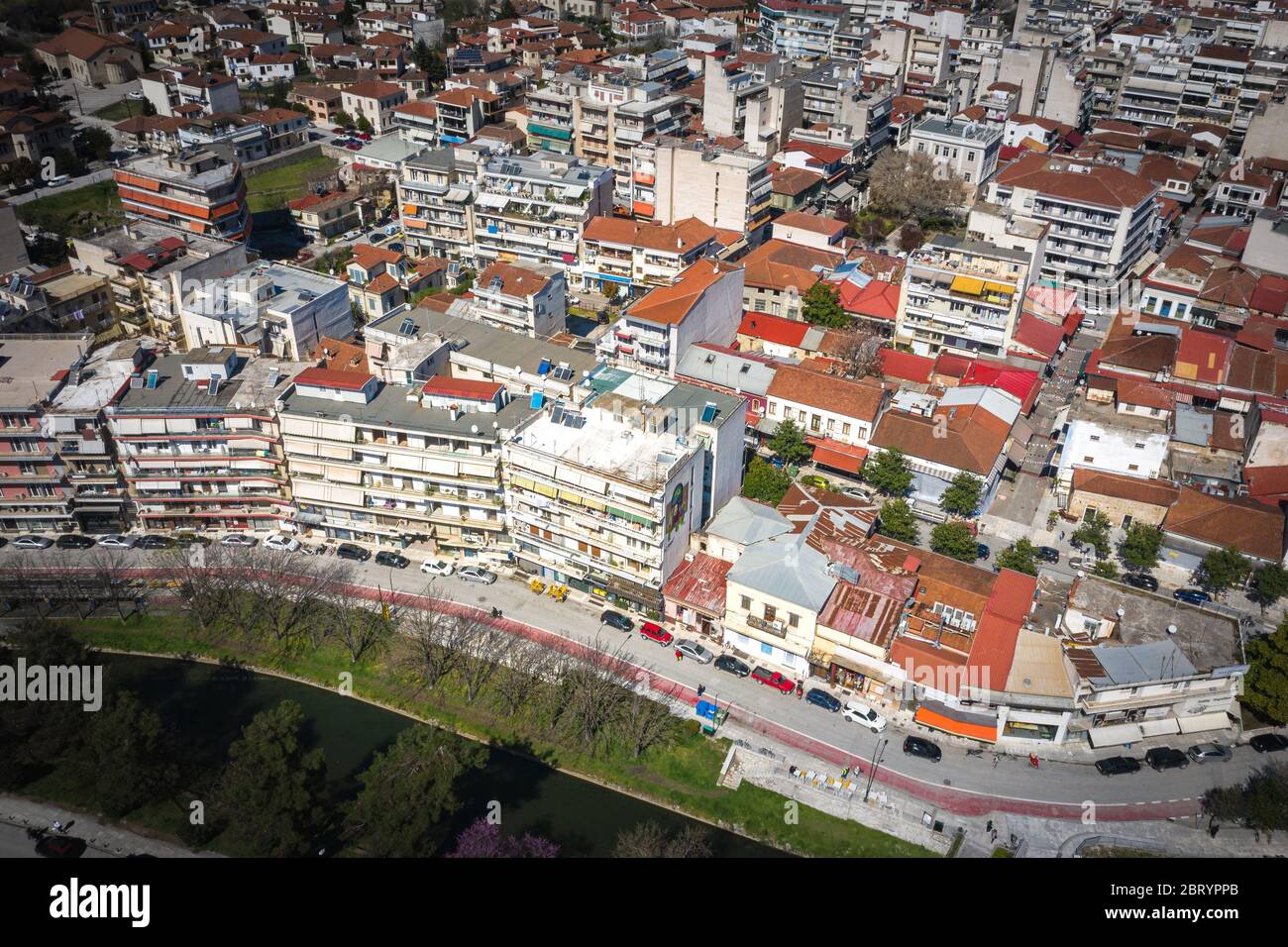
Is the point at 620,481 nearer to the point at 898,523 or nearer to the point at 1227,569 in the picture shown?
the point at 898,523

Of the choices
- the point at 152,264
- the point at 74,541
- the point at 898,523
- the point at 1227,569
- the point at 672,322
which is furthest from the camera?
the point at 152,264

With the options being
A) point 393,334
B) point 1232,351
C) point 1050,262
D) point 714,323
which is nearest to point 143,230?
point 393,334

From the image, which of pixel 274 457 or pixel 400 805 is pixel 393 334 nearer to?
pixel 274 457

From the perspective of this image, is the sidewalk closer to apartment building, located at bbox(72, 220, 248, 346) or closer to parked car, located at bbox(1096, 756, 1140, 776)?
apartment building, located at bbox(72, 220, 248, 346)

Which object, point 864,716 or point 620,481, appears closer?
point 864,716

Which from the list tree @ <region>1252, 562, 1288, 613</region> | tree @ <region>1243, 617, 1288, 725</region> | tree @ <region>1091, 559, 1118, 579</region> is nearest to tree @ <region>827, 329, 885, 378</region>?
tree @ <region>1091, 559, 1118, 579</region>

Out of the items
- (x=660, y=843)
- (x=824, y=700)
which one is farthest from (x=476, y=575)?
(x=660, y=843)
